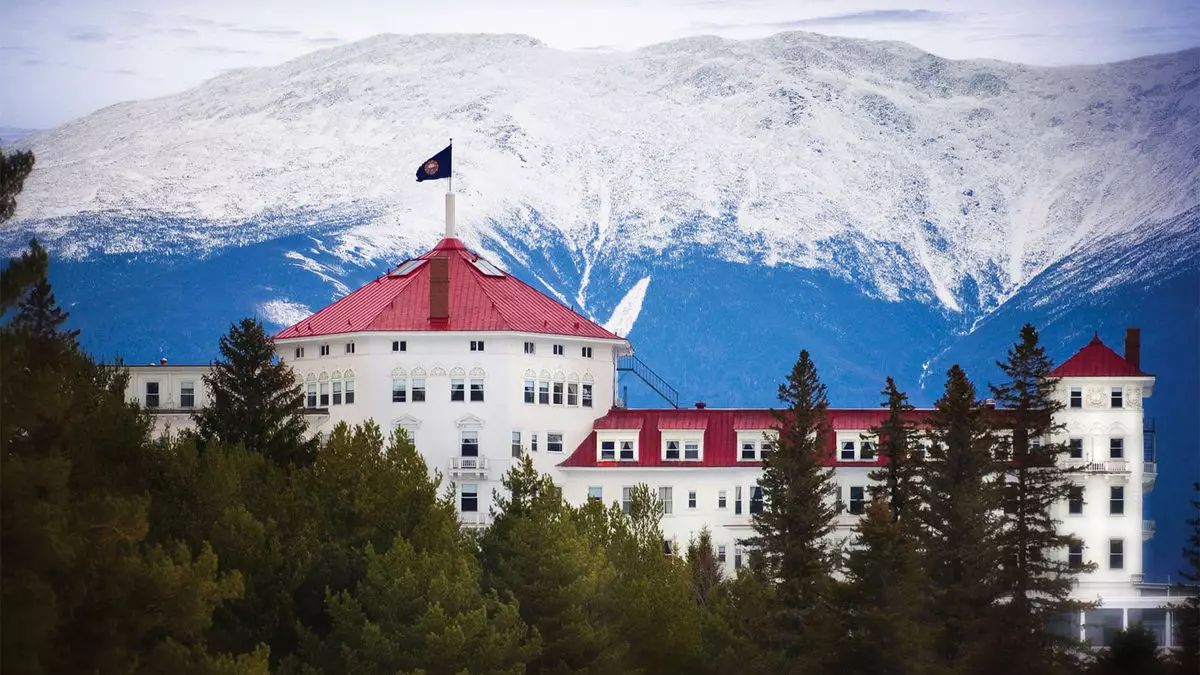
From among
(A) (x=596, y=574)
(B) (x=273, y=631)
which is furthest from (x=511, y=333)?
(B) (x=273, y=631)

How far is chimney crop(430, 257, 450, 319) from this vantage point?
151 metres

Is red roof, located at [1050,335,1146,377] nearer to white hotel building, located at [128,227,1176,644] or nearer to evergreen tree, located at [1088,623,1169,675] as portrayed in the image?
white hotel building, located at [128,227,1176,644]

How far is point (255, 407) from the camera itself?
401 feet

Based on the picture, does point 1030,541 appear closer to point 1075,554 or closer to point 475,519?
point 1075,554

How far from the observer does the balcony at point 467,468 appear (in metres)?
148

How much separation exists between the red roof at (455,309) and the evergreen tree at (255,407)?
23105mm

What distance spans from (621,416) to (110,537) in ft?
272

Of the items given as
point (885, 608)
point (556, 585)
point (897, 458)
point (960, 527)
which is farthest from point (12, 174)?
point (897, 458)

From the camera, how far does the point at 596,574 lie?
334ft

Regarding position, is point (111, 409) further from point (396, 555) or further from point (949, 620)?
point (949, 620)

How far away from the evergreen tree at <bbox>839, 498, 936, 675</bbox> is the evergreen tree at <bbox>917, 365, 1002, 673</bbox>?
134 centimetres

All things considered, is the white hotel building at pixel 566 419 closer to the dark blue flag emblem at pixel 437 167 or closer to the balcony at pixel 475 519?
the balcony at pixel 475 519

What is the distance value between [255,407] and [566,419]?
106 ft

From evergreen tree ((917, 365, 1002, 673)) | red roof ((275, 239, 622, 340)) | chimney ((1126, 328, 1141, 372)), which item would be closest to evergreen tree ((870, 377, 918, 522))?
evergreen tree ((917, 365, 1002, 673))
